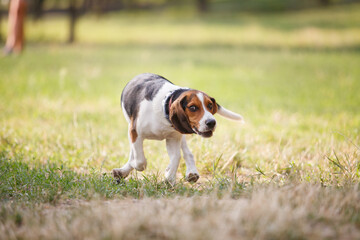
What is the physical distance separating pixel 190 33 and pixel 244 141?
20712 millimetres

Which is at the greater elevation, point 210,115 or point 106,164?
point 210,115

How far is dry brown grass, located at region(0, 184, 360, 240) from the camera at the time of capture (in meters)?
2.51

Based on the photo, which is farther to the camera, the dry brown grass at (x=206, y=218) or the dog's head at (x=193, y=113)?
the dog's head at (x=193, y=113)

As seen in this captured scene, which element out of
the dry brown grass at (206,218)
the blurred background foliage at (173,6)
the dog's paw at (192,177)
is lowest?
the dog's paw at (192,177)

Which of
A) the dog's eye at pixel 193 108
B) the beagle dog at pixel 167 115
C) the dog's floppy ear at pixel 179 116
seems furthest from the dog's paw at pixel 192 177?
the dog's eye at pixel 193 108

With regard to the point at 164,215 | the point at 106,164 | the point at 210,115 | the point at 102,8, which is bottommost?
the point at 106,164

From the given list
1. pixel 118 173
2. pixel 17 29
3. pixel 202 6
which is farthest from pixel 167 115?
pixel 202 6

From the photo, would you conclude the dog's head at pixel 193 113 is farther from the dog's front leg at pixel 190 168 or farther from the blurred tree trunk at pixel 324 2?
the blurred tree trunk at pixel 324 2

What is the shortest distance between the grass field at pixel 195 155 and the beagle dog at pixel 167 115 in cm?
26

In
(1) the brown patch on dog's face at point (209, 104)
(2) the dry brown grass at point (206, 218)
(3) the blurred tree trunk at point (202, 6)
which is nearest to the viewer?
(2) the dry brown grass at point (206, 218)

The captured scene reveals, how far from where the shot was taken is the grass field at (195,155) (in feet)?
8.77

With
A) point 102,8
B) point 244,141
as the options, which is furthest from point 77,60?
point 102,8

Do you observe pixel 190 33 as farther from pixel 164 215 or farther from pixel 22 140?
pixel 164 215

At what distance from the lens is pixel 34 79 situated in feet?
34.9
